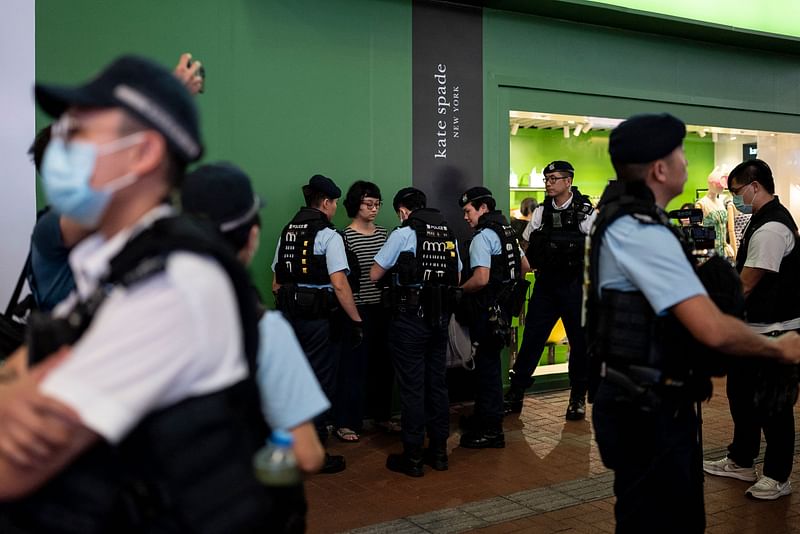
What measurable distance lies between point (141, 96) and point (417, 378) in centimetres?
394

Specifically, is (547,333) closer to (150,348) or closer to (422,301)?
(422,301)

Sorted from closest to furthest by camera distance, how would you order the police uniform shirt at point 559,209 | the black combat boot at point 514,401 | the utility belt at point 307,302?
the utility belt at point 307,302 < the police uniform shirt at point 559,209 < the black combat boot at point 514,401

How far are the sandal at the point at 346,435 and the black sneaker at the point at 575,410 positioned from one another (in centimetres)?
182

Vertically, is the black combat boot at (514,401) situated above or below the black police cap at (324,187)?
below

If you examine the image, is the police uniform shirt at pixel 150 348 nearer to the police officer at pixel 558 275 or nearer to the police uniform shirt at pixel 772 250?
the police uniform shirt at pixel 772 250

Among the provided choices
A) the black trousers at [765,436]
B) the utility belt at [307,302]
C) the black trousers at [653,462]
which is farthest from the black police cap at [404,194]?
the black trousers at [653,462]

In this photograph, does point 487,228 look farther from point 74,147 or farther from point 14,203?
point 74,147

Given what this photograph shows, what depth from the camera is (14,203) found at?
5.01 metres

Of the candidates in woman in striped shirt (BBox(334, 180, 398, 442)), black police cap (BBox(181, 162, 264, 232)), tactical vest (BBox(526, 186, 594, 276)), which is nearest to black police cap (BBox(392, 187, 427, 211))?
woman in striped shirt (BBox(334, 180, 398, 442))

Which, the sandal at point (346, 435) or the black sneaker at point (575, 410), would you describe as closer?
the sandal at point (346, 435)

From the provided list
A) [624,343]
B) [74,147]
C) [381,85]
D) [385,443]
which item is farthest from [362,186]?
[74,147]

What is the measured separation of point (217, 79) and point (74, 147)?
4.51 m

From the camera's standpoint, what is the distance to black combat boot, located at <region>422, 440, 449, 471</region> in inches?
200

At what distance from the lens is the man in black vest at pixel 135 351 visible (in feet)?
3.92
